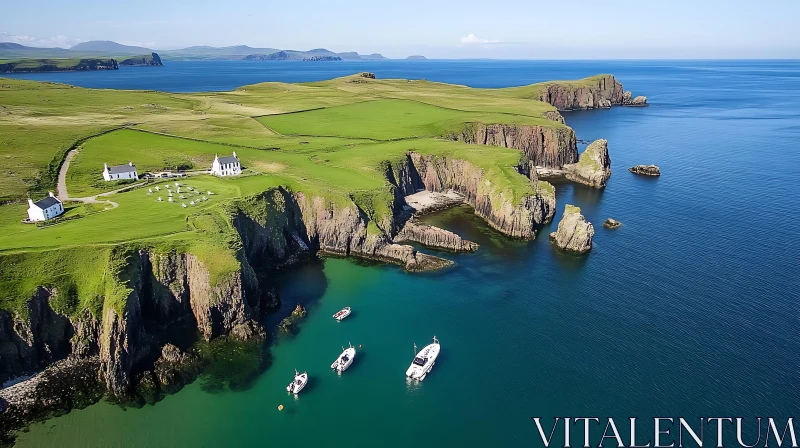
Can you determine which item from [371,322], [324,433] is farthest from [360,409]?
[371,322]


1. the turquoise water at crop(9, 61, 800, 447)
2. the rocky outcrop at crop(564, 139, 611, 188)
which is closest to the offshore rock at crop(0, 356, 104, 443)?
the turquoise water at crop(9, 61, 800, 447)

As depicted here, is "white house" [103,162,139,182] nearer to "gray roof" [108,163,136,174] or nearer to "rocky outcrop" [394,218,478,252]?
"gray roof" [108,163,136,174]

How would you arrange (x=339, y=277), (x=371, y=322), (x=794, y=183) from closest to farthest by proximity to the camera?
(x=371, y=322) → (x=339, y=277) → (x=794, y=183)

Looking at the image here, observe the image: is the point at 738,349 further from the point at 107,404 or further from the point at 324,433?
the point at 107,404

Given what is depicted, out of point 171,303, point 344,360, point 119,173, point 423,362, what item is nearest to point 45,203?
point 119,173

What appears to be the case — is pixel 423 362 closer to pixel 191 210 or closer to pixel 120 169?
pixel 191 210
